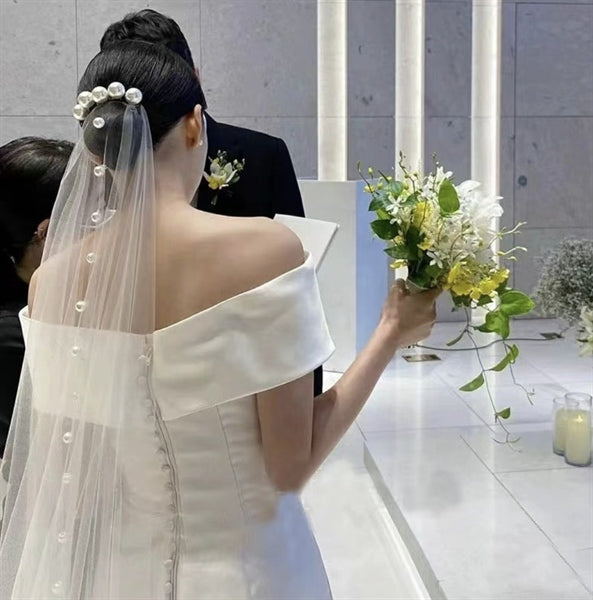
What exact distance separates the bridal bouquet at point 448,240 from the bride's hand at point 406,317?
0.13 ft

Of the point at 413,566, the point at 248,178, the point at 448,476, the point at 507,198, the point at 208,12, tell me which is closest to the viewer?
the point at 248,178

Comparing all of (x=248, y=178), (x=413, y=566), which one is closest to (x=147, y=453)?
(x=248, y=178)

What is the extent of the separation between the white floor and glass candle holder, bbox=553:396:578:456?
0.15 feet

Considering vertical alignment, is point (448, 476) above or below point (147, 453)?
below

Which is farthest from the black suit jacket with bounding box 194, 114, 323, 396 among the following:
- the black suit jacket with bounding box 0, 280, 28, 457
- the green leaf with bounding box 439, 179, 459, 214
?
the green leaf with bounding box 439, 179, 459, 214

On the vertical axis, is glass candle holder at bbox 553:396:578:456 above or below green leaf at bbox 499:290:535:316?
below

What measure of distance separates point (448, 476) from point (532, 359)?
1.89 m

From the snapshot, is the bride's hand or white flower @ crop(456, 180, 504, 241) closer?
the bride's hand

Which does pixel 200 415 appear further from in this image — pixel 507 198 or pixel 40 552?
pixel 507 198

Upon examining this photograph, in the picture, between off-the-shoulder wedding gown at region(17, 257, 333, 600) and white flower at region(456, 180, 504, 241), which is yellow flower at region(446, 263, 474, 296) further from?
off-the-shoulder wedding gown at region(17, 257, 333, 600)

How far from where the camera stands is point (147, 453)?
1.05 metres

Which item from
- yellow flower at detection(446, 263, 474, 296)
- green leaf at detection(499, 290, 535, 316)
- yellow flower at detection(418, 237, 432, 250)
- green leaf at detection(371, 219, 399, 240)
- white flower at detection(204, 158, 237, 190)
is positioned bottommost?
green leaf at detection(499, 290, 535, 316)

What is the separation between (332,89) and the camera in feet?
17.8

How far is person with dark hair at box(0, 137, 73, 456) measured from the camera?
1.48m
